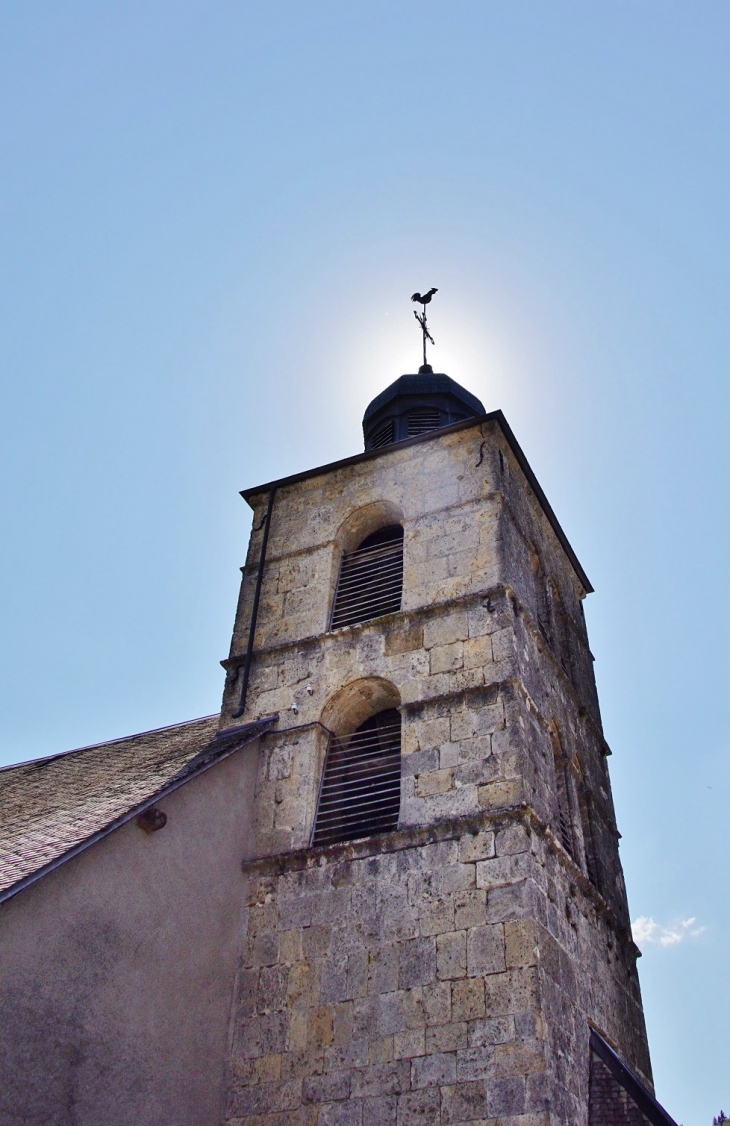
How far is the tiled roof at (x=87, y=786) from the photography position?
741 centimetres

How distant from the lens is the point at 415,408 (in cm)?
1510

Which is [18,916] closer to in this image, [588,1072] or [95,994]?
[95,994]

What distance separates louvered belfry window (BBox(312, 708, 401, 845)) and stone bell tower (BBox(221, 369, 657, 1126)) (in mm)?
35

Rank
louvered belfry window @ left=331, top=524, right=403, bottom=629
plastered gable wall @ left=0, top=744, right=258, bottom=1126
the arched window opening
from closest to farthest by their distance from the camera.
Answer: plastered gable wall @ left=0, top=744, right=258, bottom=1126 → louvered belfry window @ left=331, top=524, right=403, bottom=629 → the arched window opening

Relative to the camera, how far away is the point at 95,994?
7250mm

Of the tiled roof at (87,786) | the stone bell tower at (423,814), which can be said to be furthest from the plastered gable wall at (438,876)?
the tiled roof at (87,786)

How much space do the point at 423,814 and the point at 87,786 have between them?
11.1 ft

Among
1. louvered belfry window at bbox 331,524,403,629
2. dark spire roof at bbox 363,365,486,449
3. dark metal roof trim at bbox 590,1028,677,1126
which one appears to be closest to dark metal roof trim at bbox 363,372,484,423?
dark spire roof at bbox 363,365,486,449

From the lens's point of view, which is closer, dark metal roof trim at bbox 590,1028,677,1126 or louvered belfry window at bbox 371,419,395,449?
dark metal roof trim at bbox 590,1028,677,1126

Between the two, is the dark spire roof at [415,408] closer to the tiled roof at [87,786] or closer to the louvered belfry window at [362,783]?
the tiled roof at [87,786]

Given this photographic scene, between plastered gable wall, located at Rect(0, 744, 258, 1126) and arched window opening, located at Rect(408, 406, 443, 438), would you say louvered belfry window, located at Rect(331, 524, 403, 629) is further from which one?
plastered gable wall, located at Rect(0, 744, 258, 1126)

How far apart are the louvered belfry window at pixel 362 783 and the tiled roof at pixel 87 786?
3.00 ft

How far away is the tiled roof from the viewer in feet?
24.3

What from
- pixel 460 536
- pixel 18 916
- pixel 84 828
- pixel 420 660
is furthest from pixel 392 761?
pixel 18 916
